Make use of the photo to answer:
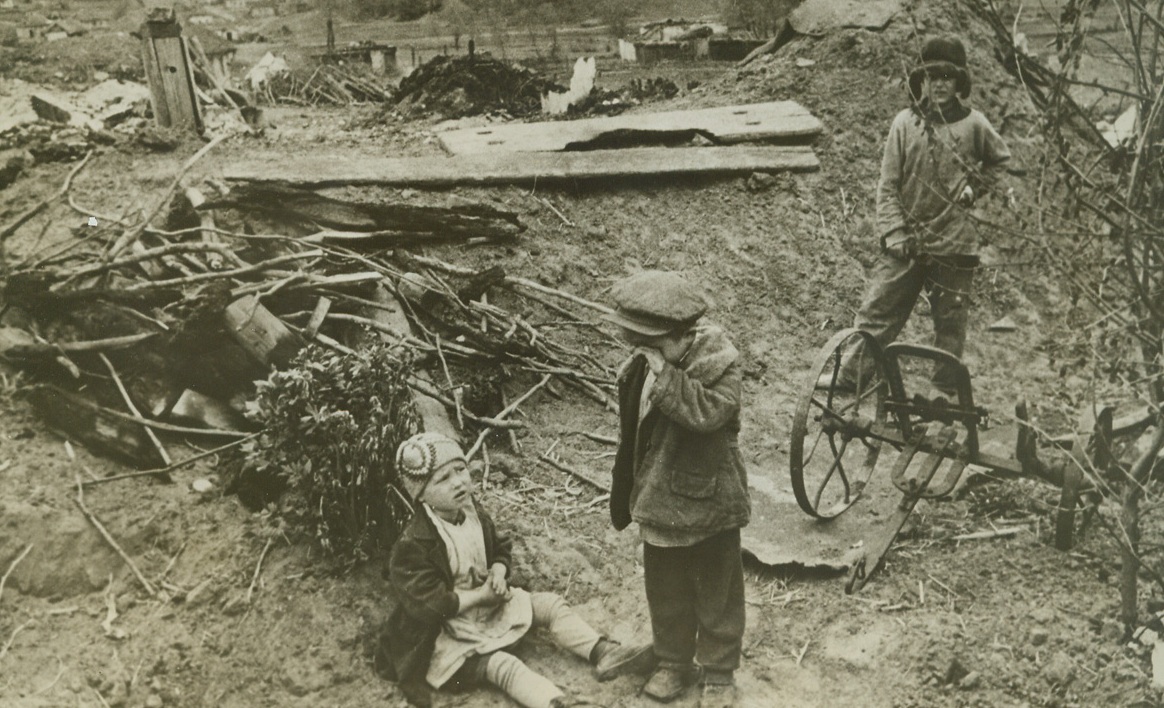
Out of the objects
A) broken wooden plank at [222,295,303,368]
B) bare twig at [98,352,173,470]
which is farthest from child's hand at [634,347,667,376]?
bare twig at [98,352,173,470]

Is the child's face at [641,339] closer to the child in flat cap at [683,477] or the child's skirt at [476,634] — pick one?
the child in flat cap at [683,477]

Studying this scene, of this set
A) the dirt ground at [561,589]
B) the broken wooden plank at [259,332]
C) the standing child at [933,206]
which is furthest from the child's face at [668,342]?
the standing child at [933,206]

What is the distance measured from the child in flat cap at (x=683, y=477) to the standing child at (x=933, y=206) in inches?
75.2

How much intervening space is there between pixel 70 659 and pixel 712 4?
581 centimetres

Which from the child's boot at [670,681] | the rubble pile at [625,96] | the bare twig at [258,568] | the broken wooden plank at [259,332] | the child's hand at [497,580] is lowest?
the child's boot at [670,681]

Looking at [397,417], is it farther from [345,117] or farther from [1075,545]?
[345,117]

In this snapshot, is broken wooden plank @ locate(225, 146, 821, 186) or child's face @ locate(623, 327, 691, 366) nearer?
child's face @ locate(623, 327, 691, 366)

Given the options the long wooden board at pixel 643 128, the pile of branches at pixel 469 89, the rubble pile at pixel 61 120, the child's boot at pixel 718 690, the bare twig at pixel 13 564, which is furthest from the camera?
the pile of branches at pixel 469 89

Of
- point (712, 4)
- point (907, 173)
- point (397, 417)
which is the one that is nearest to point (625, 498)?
point (397, 417)

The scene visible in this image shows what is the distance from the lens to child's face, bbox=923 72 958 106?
4.35 metres

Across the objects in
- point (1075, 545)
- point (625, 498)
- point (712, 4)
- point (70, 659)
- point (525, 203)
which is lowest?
point (1075, 545)

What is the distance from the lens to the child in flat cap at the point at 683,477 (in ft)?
9.02

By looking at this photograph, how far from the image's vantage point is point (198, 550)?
11.8 ft

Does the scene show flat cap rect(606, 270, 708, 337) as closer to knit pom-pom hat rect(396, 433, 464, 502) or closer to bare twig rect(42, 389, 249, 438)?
knit pom-pom hat rect(396, 433, 464, 502)
